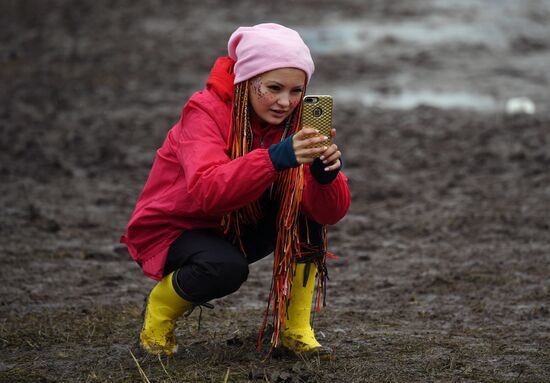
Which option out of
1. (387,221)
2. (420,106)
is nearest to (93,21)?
(420,106)

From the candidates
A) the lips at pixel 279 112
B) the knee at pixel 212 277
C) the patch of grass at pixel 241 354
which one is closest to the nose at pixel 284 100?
the lips at pixel 279 112

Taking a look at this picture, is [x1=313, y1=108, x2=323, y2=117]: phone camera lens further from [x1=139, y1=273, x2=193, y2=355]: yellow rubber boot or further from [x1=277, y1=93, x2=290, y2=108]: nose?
[x1=139, y1=273, x2=193, y2=355]: yellow rubber boot

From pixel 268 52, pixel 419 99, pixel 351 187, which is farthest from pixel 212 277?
pixel 419 99

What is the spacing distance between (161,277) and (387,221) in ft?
9.80

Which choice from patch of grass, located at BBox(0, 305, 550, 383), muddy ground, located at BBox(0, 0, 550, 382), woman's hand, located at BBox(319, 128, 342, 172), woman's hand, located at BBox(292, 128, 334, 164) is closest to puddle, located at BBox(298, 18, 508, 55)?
muddy ground, located at BBox(0, 0, 550, 382)

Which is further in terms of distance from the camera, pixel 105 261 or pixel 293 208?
pixel 105 261

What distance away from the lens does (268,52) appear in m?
3.68

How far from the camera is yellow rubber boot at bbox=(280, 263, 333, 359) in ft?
13.1

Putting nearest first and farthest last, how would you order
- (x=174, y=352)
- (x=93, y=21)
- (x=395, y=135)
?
(x=174, y=352) → (x=395, y=135) → (x=93, y=21)

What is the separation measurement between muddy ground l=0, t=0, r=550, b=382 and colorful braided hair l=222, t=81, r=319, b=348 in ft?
1.03

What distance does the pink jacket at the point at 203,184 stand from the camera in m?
3.46

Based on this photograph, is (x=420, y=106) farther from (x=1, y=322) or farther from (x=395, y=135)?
(x=1, y=322)

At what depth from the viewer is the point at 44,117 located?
29.8ft

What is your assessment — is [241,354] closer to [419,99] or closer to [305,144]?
[305,144]
